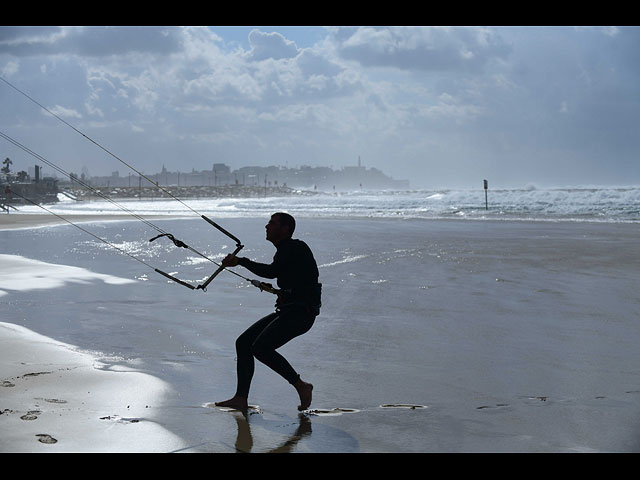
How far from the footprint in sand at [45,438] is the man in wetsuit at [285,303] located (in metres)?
1.34

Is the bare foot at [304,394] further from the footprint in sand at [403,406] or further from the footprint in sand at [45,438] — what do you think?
the footprint in sand at [45,438]

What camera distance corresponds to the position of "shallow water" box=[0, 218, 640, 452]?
4.96 metres

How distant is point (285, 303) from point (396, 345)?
266cm

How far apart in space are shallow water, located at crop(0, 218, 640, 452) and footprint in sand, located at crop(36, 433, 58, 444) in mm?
787

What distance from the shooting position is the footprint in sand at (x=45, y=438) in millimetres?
4520

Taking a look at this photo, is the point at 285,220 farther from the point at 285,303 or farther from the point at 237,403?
the point at 237,403

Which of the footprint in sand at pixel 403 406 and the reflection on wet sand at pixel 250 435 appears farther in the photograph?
the footprint in sand at pixel 403 406

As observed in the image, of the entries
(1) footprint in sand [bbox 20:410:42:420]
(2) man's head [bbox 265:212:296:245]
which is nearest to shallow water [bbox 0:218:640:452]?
(1) footprint in sand [bbox 20:410:42:420]

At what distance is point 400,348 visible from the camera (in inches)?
303

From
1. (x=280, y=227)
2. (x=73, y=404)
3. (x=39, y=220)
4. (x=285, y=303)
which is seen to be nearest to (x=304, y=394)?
(x=285, y=303)

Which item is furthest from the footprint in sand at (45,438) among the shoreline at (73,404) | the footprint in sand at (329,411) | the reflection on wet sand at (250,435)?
→ the footprint in sand at (329,411)
